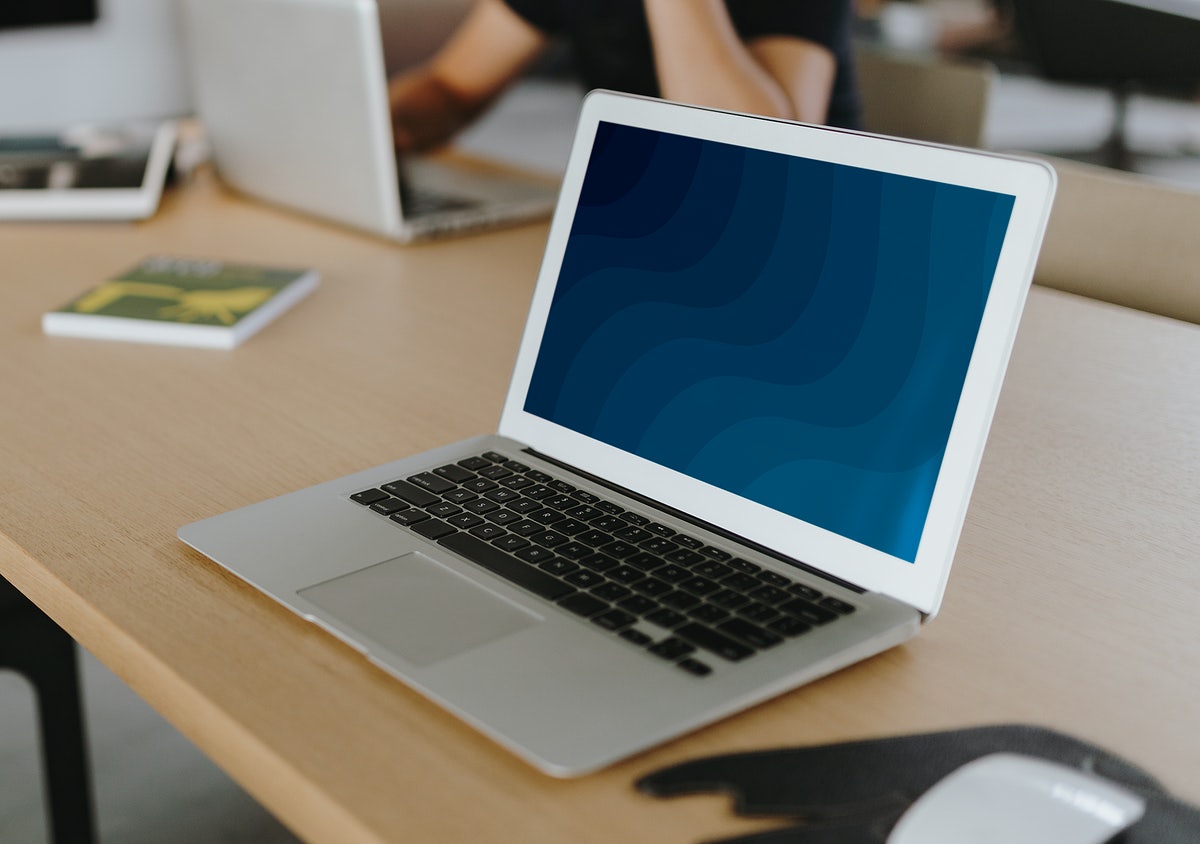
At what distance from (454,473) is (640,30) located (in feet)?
3.79

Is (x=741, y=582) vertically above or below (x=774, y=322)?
below

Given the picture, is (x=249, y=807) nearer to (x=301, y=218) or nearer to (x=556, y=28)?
(x=301, y=218)

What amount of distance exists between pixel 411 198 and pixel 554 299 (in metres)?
0.76

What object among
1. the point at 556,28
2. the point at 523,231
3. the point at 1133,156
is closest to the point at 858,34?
the point at 1133,156

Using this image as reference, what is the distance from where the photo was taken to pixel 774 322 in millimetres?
720

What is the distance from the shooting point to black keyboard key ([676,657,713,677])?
1.90 ft

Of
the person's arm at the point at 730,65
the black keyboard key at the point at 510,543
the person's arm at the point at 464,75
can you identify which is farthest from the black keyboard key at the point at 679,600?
the person's arm at the point at 464,75

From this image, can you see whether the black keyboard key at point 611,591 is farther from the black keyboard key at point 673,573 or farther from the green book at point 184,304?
the green book at point 184,304

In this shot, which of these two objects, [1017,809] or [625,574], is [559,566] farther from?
[1017,809]

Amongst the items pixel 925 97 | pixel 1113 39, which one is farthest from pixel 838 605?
pixel 1113 39

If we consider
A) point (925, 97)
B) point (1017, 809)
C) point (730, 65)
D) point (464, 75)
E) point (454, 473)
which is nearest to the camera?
point (1017, 809)

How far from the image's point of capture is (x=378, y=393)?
1001 mm

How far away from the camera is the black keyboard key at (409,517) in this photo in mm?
737

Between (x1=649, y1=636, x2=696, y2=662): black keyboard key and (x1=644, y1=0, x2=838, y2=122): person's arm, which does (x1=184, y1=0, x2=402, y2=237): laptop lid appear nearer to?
(x1=644, y1=0, x2=838, y2=122): person's arm
